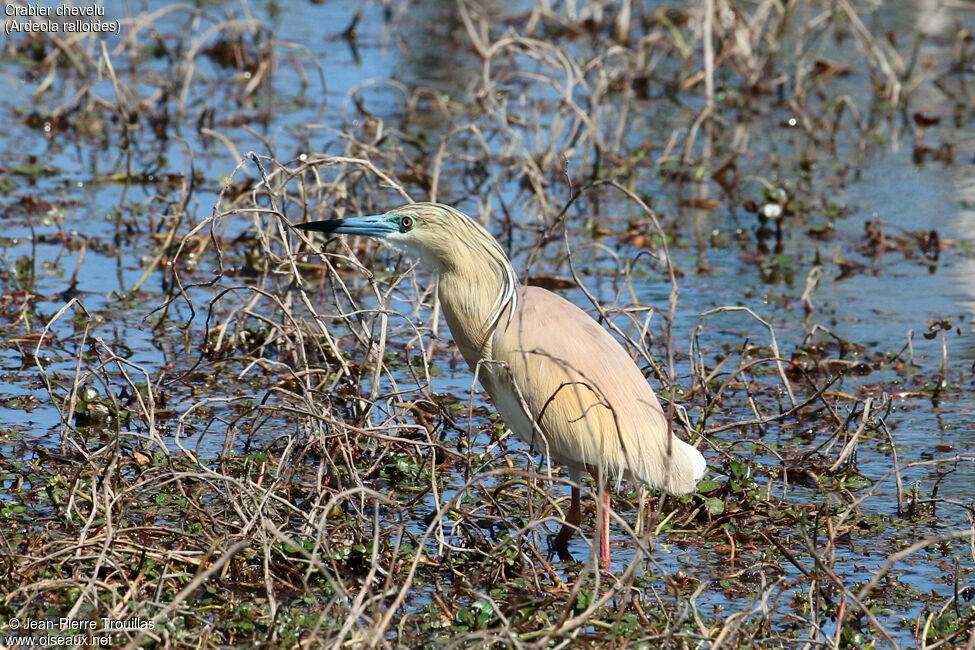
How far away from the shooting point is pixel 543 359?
3988 mm

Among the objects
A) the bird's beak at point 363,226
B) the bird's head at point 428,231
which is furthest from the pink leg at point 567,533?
the bird's beak at point 363,226

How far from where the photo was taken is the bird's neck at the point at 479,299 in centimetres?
404

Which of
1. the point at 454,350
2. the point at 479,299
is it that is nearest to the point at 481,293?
the point at 479,299

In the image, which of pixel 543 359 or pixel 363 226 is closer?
pixel 543 359

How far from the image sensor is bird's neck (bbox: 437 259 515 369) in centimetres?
404

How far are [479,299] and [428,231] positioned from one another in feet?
0.84

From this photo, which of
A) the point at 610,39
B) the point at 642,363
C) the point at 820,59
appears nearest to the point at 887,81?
the point at 820,59

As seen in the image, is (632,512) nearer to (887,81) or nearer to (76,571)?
(76,571)

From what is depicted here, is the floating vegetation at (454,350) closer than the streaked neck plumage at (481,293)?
Yes

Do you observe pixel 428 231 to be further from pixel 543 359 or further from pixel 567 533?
pixel 567 533

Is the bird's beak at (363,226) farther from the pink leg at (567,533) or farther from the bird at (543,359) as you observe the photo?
the pink leg at (567,533)

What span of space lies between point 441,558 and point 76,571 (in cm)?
97

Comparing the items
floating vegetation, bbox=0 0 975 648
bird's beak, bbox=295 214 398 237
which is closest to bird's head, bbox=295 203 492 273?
bird's beak, bbox=295 214 398 237

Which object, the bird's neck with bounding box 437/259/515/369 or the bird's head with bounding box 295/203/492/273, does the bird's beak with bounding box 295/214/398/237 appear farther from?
the bird's neck with bounding box 437/259/515/369
